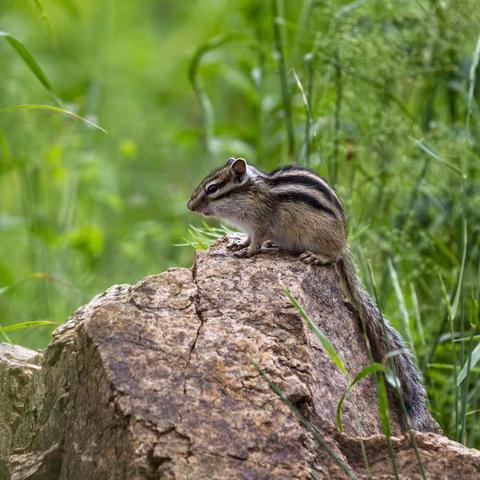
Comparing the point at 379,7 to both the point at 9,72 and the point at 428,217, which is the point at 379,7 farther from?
the point at 9,72

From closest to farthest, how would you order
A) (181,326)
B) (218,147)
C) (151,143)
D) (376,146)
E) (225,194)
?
1. (181,326)
2. (225,194)
3. (376,146)
4. (218,147)
5. (151,143)

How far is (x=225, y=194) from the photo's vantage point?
5.06m

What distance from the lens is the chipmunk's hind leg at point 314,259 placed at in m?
4.42

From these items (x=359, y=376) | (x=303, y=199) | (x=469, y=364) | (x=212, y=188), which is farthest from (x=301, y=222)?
(x=359, y=376)

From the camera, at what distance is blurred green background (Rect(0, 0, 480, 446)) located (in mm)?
5798

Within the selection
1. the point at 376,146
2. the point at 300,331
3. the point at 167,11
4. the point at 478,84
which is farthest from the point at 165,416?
the point at 167,11

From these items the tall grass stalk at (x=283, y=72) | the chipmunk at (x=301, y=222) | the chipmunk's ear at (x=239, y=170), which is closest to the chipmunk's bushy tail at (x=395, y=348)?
the chipmunk at (x=301, y=222)

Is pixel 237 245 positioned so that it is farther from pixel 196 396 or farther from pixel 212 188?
pixel 196 396

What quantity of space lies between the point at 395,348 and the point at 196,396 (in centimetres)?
119

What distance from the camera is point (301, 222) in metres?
4.72

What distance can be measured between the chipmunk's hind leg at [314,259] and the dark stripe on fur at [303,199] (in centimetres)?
22

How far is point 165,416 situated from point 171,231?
4912mm

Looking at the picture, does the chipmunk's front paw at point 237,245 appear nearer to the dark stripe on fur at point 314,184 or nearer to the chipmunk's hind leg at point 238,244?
the chipmunk's hind leg at point 238,244

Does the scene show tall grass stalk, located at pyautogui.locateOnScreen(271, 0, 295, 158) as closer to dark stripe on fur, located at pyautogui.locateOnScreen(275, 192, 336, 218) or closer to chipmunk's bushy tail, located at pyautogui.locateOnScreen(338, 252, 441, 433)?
dark stripe on fur, located at pyautogui.locateOnScreen(275, 192, 336, 218)
